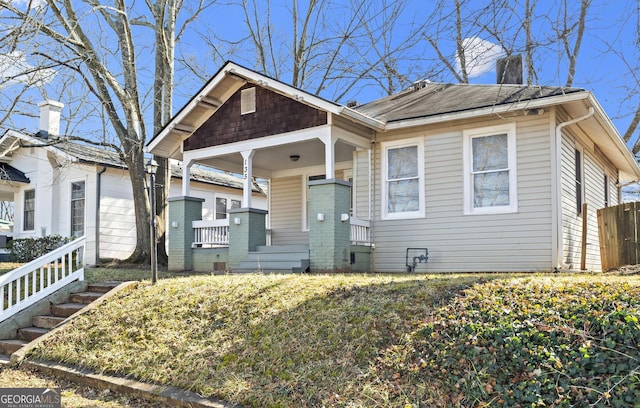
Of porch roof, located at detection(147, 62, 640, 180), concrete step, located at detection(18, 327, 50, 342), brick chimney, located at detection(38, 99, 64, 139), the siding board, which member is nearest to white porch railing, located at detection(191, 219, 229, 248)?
porch roof, located at detection(147, 62, 640, 180)

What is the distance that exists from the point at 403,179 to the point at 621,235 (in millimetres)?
4451

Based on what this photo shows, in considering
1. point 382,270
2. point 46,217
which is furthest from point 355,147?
point 46,217

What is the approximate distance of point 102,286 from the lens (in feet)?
30.5

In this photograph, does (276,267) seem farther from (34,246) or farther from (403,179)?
(34,246)

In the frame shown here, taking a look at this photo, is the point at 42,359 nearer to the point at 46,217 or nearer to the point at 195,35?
the point at 46,217

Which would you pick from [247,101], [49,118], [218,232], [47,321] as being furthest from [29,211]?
[47,321]

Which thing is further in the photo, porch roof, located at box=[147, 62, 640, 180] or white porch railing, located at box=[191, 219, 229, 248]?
white porch railing, located at box=[191, 219, 229, 248]

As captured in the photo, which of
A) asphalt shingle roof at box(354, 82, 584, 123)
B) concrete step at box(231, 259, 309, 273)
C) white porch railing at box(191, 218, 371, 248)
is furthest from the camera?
white porch railing at box(191, 218, 371, 248)

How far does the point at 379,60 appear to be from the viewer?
2056 cm

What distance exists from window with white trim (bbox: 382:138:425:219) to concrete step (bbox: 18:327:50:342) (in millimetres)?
7091

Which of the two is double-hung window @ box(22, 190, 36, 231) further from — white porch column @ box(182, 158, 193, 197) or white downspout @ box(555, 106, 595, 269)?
white downspout @ box(555, 106, 595, 269)

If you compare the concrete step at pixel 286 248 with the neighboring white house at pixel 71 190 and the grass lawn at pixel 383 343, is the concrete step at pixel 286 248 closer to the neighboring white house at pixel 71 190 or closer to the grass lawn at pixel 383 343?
the grass lawn at pixel 383 343

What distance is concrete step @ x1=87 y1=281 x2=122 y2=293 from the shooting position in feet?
30.2

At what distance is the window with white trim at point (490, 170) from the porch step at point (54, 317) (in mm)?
7226
